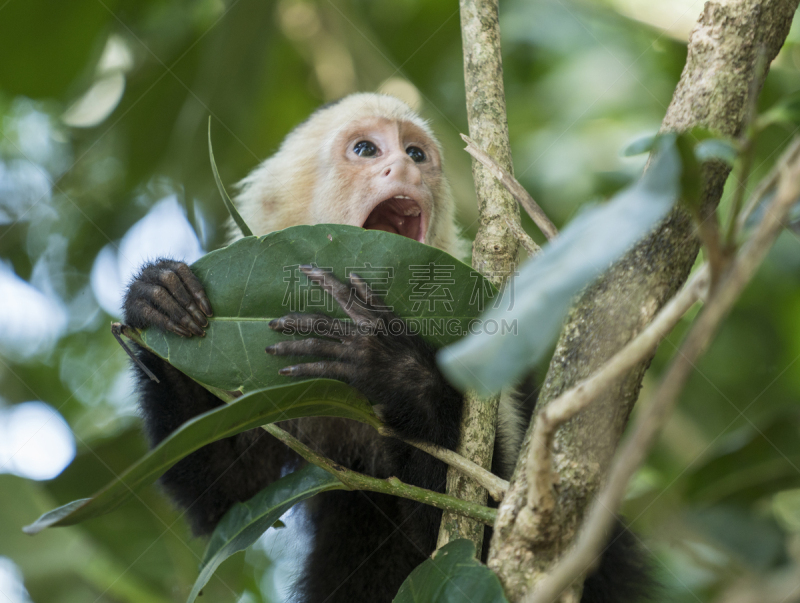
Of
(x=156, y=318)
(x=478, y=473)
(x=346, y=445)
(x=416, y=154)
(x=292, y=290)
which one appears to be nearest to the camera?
(x=478, y=473)

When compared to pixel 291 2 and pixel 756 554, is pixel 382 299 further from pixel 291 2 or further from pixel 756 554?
pixel 291 2

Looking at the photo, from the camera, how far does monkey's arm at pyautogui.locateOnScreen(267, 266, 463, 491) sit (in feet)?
4.67

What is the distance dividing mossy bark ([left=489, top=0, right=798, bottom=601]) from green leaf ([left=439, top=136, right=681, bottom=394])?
1.29ft

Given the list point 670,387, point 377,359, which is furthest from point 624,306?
point 377,359

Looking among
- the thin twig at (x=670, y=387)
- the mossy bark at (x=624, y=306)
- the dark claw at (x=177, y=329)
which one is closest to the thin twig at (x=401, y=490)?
the mossy bark at (x=624, y=306)

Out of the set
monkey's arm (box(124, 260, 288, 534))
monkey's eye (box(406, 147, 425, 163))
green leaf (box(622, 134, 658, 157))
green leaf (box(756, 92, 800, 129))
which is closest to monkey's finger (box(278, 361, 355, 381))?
monkey's arm (box(124, 260, 288, 534))

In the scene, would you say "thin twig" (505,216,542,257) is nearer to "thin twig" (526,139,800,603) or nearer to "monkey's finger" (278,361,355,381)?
"monkey's finger" (278,361,355,381)

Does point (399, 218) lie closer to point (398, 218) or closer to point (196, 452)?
point (398, 218)

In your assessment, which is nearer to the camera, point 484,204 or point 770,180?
point 770,180

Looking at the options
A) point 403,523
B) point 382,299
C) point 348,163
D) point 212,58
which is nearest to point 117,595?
point 403,523

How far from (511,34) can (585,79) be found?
21.0 inches

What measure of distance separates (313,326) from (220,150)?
7.37ft

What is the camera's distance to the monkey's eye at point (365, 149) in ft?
8.64

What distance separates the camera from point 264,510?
5.06ft
